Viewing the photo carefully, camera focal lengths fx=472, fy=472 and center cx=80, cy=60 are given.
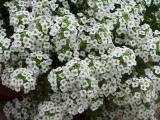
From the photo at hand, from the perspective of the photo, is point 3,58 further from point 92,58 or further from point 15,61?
point 92,58

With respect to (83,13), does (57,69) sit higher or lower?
lower

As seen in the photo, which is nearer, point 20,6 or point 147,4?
point 20,6

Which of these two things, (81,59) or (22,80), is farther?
(81,59)

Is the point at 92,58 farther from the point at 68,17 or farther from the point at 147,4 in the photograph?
the point at 147,4

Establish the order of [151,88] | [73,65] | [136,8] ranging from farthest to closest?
[136,8] < [151,88] < [73,65]

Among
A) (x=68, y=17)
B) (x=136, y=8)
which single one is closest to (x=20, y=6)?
(x=68, y=17)

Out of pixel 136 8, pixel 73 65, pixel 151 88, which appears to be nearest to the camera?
pixel 73 65

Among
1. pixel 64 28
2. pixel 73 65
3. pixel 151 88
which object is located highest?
pixel 64 28
